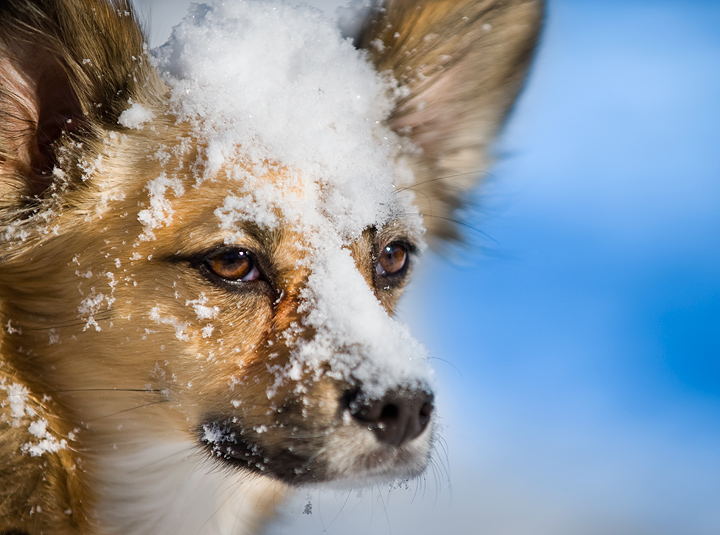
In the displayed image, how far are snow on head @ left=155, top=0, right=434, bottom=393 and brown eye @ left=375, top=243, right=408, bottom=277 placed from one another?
13cm

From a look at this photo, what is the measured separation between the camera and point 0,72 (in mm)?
1275

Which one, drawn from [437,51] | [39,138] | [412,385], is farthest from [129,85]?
[412,385]

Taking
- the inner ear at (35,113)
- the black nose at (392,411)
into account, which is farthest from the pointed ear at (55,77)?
the black nose at (392,411)

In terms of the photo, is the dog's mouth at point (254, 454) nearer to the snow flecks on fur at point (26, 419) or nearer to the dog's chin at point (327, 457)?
the dog's chin at point (327, 457)

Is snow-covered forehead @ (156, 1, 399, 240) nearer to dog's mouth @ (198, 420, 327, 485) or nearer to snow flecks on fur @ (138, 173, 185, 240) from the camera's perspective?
snow flecks on fur @ (138, 173, 185, 240)

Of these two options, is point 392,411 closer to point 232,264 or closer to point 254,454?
point 254,454

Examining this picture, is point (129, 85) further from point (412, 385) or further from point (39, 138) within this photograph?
point (412, 385)

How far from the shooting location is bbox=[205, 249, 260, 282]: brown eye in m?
1.39

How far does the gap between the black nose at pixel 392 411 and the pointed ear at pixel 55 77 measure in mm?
930

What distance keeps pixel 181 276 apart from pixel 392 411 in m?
0.60

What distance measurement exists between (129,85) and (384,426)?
3.48ft

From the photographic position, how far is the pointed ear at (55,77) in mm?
1271

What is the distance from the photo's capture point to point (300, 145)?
4.72ft

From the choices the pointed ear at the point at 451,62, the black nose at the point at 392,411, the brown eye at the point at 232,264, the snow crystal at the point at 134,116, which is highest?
the pointed ear at the point at 451,62
